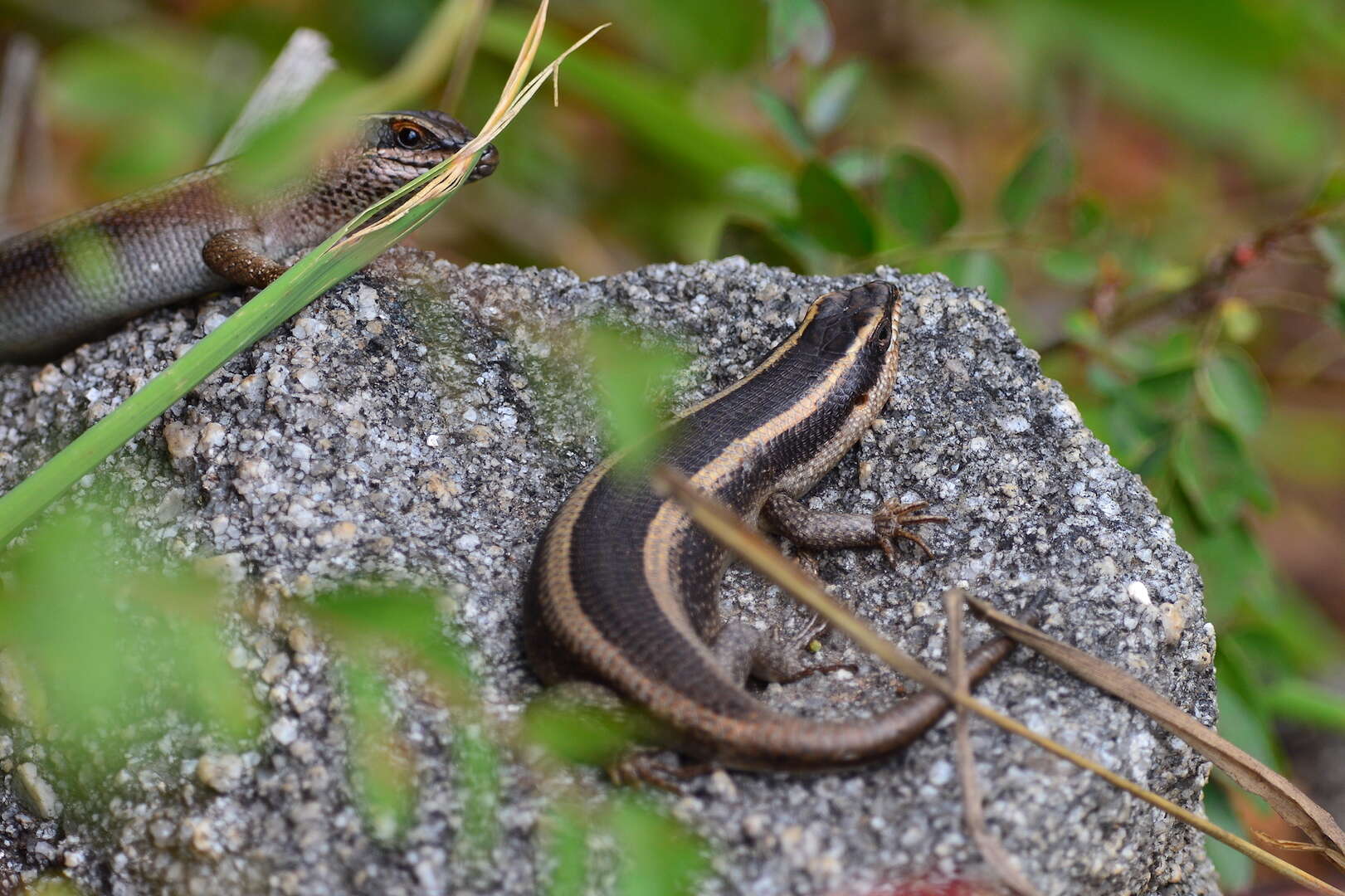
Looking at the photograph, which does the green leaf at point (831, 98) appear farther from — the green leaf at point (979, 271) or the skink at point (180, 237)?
the skink at point (180, 237)

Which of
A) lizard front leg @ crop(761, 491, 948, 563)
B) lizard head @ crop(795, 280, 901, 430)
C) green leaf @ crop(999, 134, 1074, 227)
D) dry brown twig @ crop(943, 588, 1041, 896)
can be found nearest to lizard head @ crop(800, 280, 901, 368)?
lizard head @ crop(795, 280, 901, 430)

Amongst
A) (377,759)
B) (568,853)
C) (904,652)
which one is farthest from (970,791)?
(377,759)

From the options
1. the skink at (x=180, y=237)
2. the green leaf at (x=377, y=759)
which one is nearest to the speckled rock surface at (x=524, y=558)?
the green leaf at (x=377, y=759)

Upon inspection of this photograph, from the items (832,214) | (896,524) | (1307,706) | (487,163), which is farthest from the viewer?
(1307,706)

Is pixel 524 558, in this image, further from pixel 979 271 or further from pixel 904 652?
pixel 979 271

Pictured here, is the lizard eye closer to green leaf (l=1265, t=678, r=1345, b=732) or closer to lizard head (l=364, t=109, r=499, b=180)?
lizard head (l=364, t=109, r=499, b=180)
